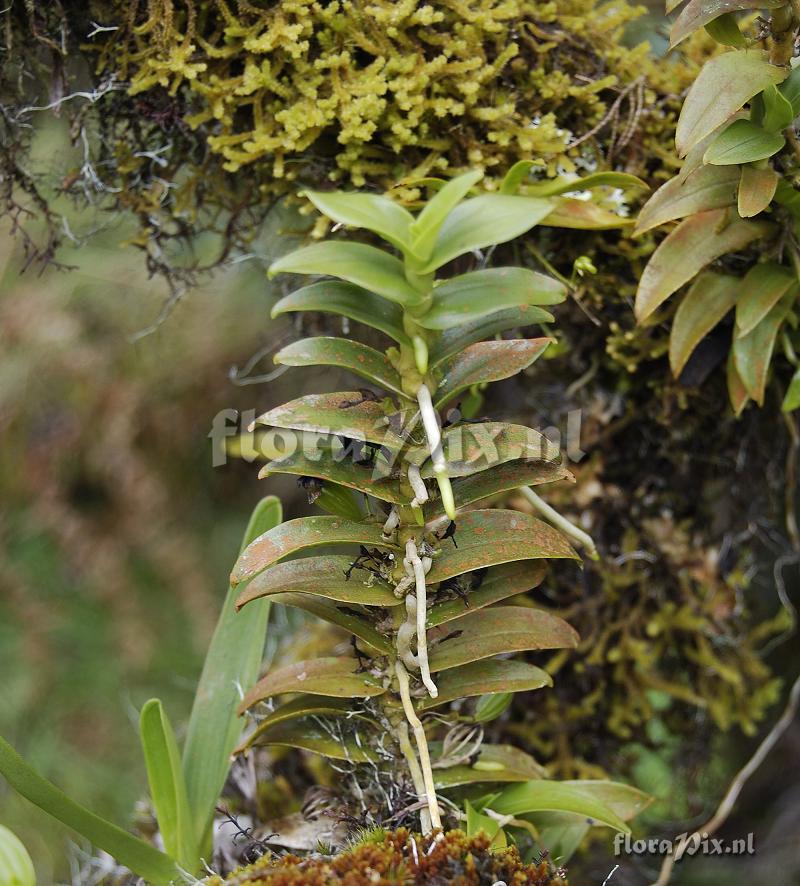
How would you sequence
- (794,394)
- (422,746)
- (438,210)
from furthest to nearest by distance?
1. (794,394)
2. (422,746)
3. (438,210)

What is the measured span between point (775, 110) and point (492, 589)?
53 cm

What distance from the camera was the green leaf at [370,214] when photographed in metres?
0.54

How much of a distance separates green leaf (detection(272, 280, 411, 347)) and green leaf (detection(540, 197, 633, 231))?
10.6 inches

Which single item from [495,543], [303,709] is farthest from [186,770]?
[495,543]

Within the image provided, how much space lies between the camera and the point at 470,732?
0.76 m

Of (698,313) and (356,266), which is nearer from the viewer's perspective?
(356,266)

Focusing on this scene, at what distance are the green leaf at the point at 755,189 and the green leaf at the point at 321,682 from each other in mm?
582

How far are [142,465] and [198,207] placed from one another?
2.08 feet

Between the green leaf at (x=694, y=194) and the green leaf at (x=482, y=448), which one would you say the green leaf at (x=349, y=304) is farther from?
the green leaf at (x=694, y=194)

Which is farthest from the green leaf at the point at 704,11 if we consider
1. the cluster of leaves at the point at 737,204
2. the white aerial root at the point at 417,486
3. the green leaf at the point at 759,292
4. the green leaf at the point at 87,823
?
the green leaf at the point at 87,823

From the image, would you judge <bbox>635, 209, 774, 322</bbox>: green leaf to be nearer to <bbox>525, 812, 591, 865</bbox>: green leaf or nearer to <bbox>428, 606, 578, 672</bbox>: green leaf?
<bbox>428, 606, 578, 672</bbox>: green leaf

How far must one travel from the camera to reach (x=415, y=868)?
1.80ft

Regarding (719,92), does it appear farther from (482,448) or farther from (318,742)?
(318,742)

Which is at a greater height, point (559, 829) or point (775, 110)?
point (775, 110)
